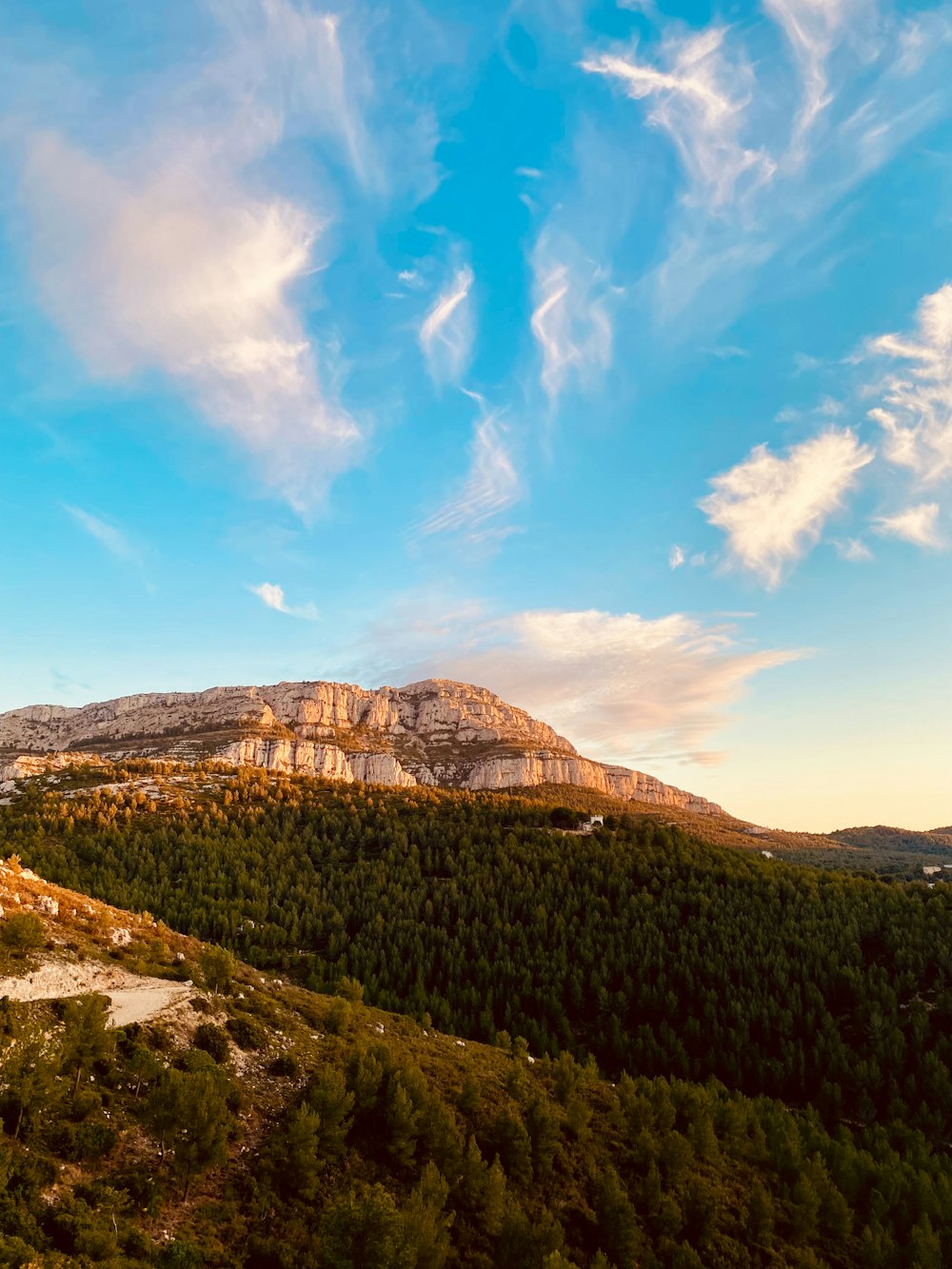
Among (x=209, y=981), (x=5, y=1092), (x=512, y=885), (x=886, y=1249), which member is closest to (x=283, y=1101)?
(x=209, y=981)

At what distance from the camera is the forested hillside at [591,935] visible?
99.2m

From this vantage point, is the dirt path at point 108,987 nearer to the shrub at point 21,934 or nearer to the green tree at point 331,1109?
the shrub at point 21,934

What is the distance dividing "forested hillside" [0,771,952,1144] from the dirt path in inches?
2296

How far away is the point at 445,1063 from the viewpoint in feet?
211

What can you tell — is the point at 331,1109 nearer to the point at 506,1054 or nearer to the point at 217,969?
the point at 217,969

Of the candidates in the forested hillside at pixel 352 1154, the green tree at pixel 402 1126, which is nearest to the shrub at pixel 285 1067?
the forested hillside at pixel 352 1154

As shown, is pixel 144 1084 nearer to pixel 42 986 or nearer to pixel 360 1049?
pixel 42 986

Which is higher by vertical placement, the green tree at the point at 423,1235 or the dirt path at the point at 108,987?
the dirt path at the point at 108,987

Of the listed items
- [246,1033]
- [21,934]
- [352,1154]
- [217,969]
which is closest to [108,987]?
[21,934]

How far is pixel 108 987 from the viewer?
4969 centimetres

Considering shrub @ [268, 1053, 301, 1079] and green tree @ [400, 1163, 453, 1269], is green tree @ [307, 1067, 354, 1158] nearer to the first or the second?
shrub @ [268, 1053, 301, 1079]

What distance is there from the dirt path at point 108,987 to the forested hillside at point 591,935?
58.3 metres

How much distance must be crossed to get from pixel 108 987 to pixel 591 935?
104722 mm

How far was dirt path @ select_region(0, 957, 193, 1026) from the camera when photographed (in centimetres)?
4369
